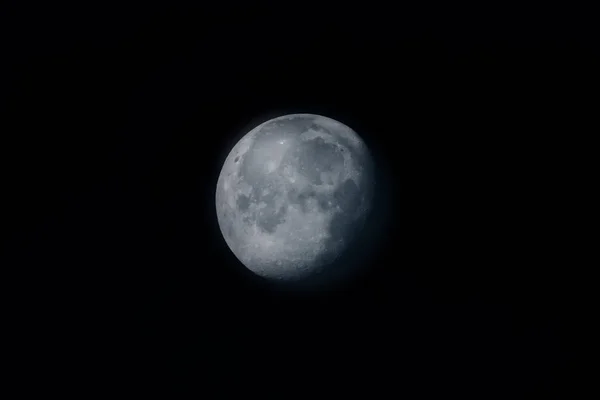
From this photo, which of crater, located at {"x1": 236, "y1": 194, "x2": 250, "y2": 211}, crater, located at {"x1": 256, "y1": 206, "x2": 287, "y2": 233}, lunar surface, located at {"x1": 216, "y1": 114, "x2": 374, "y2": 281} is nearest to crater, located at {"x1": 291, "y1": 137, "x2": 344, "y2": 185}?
lunar surface, located at {"x1": 216, "y1": 114, "x2": 374, "y2": 281}

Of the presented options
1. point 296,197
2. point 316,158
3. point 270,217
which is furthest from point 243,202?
point 316,158

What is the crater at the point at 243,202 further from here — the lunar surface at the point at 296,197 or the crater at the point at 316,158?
the crater at the point at 316,158

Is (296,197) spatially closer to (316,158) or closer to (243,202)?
(316,158)

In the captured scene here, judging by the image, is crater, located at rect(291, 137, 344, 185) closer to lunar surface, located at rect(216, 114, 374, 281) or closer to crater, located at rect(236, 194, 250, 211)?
lunar surface, located at rect(216, 114, 374, 281)

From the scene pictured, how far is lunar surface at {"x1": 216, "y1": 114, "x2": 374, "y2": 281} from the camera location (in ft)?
10.1

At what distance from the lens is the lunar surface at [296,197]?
3082 mm

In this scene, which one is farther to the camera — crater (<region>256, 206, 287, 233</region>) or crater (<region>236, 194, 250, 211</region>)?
crater (<region>236, 194, 250, 211</region>)

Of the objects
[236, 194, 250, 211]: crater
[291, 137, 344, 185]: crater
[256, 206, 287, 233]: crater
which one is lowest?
[256, 206, 287, 233]: crater

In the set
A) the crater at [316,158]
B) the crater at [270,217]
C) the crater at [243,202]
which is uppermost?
the crater at [316,158]

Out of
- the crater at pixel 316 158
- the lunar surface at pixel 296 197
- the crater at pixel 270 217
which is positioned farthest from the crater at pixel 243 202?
the crater at pixel 316 158

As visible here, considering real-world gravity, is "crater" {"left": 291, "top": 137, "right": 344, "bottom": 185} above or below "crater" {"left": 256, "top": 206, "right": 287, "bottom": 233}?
above

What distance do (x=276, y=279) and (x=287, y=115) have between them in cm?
134

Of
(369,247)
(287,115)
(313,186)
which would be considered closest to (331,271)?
(369,247)

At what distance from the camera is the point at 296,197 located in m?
3.06
